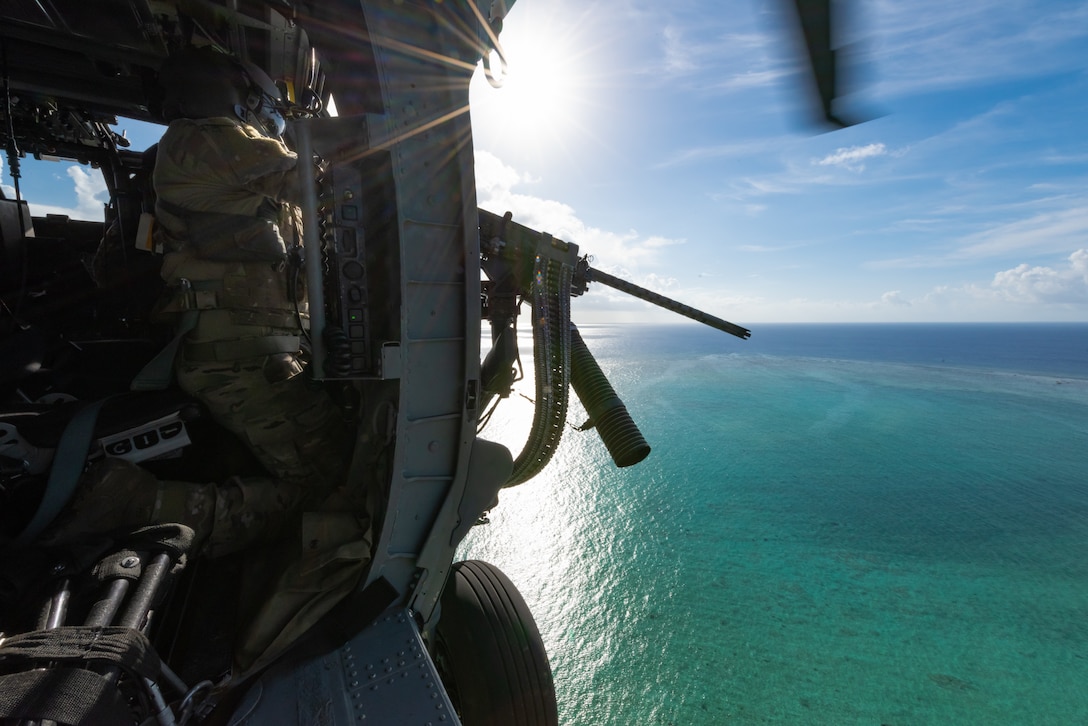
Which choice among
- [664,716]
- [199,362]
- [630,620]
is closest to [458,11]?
[199,362]

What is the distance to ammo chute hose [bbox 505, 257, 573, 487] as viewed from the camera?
8.88ft

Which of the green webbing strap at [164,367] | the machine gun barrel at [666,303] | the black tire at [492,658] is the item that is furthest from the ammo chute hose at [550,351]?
the green webbing strap at [164,367]

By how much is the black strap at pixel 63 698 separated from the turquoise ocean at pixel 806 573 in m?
2.34

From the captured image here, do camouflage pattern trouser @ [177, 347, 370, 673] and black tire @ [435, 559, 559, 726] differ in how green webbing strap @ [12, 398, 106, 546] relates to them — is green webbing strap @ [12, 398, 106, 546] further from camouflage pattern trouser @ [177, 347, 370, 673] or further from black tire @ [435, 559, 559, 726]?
black tire @ [435, 559, 559, 726]

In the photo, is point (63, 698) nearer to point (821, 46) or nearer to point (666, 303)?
point (821, 46)

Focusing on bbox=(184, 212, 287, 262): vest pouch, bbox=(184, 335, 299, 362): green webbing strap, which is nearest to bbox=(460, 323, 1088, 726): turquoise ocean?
bbox=(184, 335, 299, 362): green webbing strap

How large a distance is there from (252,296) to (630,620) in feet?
18.9

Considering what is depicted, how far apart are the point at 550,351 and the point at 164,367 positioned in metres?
2.01

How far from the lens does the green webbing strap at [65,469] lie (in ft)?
6.49

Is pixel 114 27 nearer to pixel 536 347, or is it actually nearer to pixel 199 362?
pixel 199 362

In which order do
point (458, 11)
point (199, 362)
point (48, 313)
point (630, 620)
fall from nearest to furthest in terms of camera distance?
1. point (458, 11)
2. point (199, 362)
3. point (48, 313)
4. point (630, 620)

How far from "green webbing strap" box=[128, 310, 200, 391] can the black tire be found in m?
1.96

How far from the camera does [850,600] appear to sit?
6.62 m

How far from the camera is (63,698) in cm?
128
